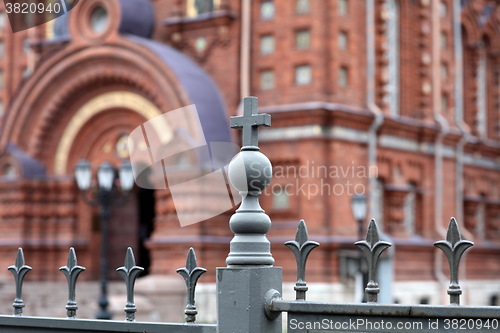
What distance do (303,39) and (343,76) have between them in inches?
47.1

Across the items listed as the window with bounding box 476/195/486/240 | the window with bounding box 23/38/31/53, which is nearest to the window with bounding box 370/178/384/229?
the window with bounding box 476/195/486/240

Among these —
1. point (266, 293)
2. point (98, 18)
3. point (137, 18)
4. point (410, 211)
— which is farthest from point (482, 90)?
point (266, 293)

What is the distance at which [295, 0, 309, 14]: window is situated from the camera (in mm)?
18953

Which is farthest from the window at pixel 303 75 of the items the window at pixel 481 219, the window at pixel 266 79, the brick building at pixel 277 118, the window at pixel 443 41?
the window at pixel 481 219

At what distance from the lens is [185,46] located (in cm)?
2062

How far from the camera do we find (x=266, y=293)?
4.87 m

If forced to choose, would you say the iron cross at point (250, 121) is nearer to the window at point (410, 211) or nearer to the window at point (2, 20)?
the window at point (410, 211)

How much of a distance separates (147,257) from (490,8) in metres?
12.4

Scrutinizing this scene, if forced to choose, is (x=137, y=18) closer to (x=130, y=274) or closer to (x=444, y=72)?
(x=444, y=72)

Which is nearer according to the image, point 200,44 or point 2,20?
point 200,44

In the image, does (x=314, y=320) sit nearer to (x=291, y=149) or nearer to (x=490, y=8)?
(x=291, y=149)

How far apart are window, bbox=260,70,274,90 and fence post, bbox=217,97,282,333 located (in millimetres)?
14501

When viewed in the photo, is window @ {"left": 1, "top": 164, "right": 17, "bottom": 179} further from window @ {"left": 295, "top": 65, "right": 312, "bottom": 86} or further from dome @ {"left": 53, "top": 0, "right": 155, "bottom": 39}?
window @ {"left": 295, "top": 65, "right": 312, "bottom": 86}

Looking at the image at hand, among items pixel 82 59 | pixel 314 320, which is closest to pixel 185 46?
pixel 82 59
